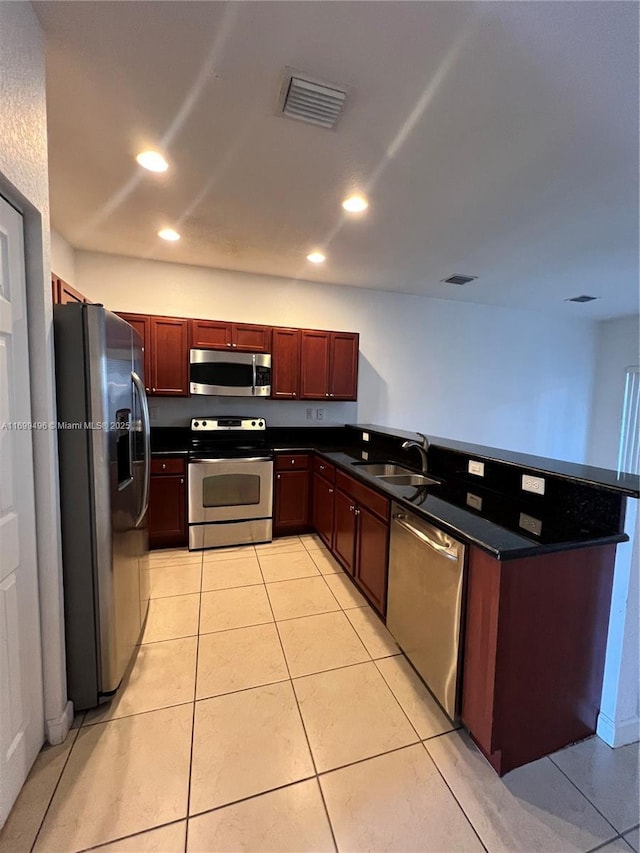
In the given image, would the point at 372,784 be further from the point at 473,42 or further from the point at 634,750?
the point at 473,42

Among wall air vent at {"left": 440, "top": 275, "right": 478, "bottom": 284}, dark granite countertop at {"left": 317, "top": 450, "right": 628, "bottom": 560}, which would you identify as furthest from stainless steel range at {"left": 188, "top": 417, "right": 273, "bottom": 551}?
wall air vent at {"left": 440, "top": 275, "right": 478, "bottom": 284}

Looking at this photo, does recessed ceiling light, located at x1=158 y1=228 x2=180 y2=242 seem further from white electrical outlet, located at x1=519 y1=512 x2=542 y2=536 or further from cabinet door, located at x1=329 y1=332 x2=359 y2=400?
white electrical outlet, located at x1=519 y1=512 x2=542 y2=536

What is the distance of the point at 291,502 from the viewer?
351cm

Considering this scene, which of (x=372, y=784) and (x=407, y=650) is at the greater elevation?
(x=407, y=650)

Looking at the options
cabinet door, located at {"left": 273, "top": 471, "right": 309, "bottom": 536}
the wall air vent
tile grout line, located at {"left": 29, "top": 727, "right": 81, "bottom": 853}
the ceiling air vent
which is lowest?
tile grout line, located at {"left": 29, "top": 727, "right": 81, "bottom": 853}

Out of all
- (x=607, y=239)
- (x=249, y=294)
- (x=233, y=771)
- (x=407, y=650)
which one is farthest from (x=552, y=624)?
(x=249, y=294)

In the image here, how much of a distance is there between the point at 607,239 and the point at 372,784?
12.4ft

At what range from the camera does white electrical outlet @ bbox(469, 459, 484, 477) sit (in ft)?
7.06

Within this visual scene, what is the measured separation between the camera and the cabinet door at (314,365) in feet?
12.2

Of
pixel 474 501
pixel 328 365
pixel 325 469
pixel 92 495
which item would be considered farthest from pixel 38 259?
pixel 328 365

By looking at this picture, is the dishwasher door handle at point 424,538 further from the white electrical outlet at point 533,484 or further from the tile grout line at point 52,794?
the tile grout line at point 52,794

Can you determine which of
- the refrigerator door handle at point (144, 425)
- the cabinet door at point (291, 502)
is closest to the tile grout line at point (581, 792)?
the refrigerator door handle at point (144, 425)

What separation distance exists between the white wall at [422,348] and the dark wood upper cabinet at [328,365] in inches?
16.2

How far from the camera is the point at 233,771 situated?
1.37 metres
